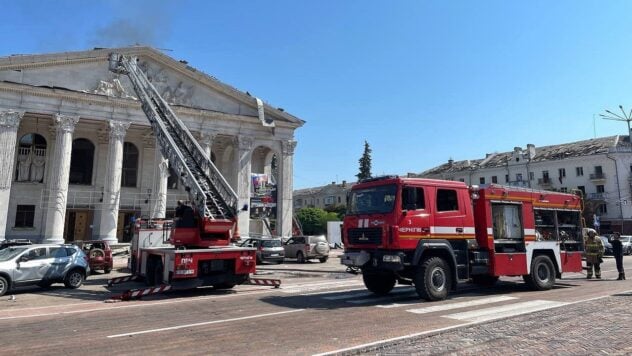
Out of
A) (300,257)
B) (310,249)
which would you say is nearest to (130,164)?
(300,257)

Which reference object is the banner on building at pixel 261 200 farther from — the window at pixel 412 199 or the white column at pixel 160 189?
the window at pixel 412 199

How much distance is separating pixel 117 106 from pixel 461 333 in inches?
1232

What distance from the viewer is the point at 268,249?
2581 centimetres

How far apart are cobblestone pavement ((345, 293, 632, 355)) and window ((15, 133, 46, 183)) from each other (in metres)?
35.0

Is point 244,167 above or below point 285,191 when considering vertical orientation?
above

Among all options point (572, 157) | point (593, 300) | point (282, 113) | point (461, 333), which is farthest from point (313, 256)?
point (572, 157)

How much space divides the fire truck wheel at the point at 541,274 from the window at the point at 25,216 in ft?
111

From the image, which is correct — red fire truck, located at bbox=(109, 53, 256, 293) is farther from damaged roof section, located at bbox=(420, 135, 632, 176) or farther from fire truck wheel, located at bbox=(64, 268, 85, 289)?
damaged roof section, located at bbox=(420, 135, 632, 176)

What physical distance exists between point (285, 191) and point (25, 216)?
20.2 metres

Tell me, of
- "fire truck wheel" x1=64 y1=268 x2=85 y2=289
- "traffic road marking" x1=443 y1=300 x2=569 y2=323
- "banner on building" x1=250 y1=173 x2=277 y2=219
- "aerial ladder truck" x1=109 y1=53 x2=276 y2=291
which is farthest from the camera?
"banner on building" x1=250 y1=173 x2=277 y2=219

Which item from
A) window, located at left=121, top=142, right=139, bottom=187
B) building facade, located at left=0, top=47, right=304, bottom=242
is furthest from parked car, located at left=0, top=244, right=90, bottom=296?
window, located at left=121, top=142, right=139, bottom=187

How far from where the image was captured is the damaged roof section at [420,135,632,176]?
57.6 metres

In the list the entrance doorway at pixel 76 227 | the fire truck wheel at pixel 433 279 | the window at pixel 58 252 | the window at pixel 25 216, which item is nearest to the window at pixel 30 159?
the window at pixel 25 216

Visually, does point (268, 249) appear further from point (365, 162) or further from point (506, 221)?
point (365, 162)
